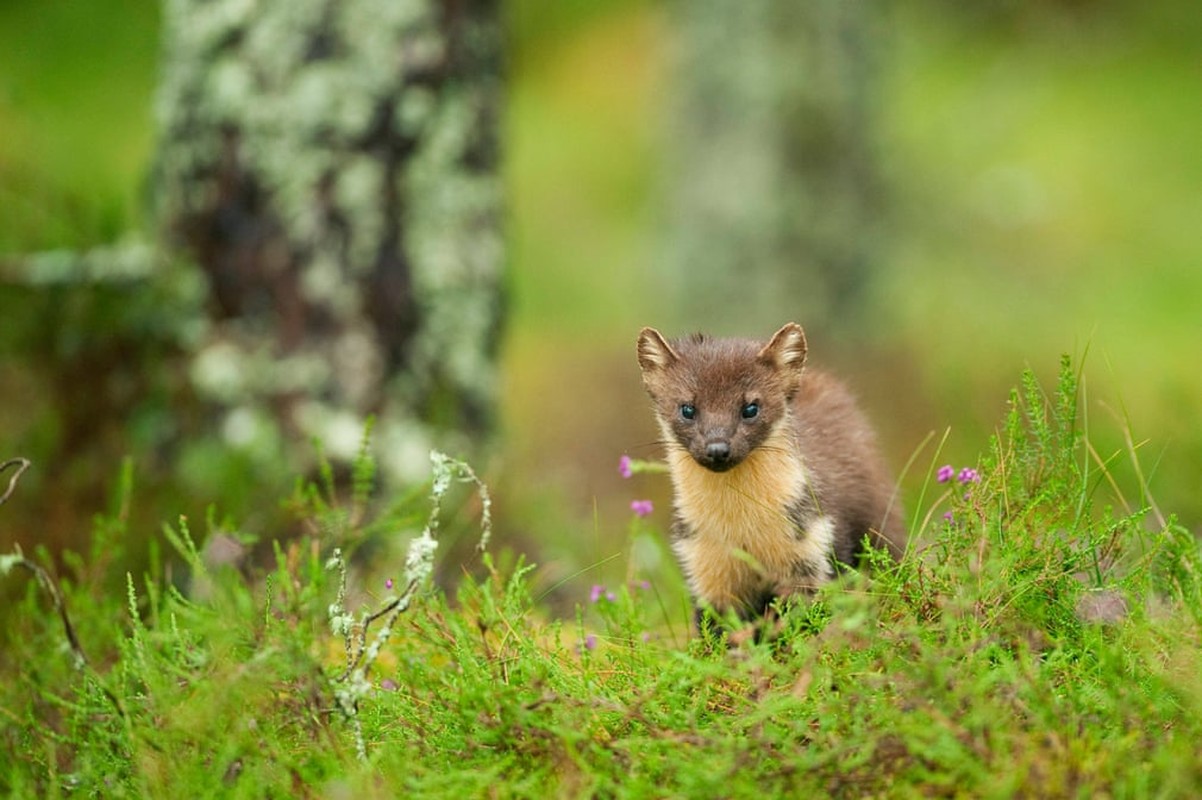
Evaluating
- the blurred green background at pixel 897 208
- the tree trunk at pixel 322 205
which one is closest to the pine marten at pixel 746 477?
the blurred green background at pixel 897 208

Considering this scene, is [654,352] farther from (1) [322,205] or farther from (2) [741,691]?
(1) [322,205]

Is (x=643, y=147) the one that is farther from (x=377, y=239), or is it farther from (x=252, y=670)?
(x=252, y=670)

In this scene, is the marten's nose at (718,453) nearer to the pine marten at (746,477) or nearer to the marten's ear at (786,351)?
the pine marten at (746,477)

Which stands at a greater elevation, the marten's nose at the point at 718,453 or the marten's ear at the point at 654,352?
the marten's ear at the point at 654,352

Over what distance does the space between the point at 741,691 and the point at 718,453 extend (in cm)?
100

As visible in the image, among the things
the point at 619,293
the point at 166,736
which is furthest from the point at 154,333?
the point at 619,293

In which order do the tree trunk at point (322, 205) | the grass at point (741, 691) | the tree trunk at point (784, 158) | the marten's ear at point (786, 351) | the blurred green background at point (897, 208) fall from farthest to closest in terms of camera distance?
the tree trunk at point (784, 158) < the blurred green background at point (897, 208) < the tree trunk at point (322, 205) < the marten's ear at point (786, 351) < the grass at point (741, 691)

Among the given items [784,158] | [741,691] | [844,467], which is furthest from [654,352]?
[784,158]

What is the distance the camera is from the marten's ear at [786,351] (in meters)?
4.29

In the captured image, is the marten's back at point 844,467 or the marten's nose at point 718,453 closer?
the marten's nose at point 718,453

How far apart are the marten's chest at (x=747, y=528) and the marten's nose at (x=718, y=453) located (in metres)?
0.19

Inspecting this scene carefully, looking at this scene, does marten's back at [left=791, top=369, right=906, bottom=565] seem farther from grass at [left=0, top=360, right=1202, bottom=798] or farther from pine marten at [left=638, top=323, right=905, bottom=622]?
grass at [left=0, top=360, right=1202, bottom=798]

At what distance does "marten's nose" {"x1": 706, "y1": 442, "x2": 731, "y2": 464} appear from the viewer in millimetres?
4156

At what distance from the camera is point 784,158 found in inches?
444
